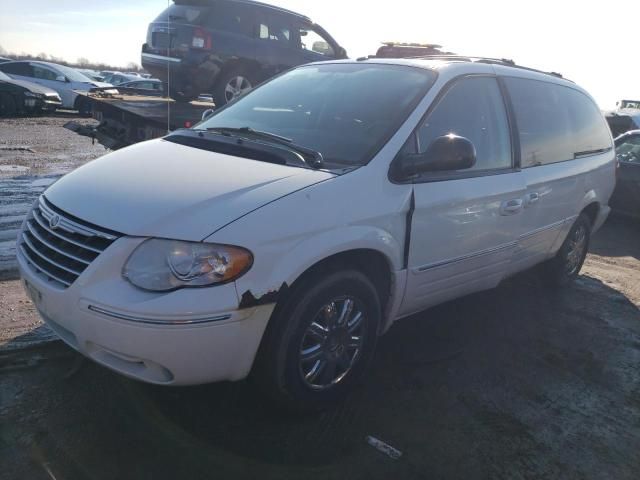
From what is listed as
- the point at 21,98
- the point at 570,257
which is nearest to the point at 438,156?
the point at 570,257

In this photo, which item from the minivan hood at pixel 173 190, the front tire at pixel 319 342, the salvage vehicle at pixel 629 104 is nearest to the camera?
the minivan hood at pixel 173 190

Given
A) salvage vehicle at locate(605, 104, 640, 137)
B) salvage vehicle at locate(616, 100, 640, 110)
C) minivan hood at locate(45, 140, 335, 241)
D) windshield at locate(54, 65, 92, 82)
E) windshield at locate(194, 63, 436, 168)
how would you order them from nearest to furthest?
minivan hood at locate(45, 140, 335, 241)
windshield at locate(194, 63, 436, 168)
salvage vehicle at locate(605, 104, 640, 137)
salvage vehicle at locate(616, 100, 640, 110)
windshield at locate(54, 65, 92, 82)

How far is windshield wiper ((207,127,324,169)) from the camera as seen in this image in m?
3.05

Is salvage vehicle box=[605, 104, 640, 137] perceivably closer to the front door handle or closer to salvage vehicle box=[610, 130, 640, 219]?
salvage vehicle box=[610, 130, 640, 219]

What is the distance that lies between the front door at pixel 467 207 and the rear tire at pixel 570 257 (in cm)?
127

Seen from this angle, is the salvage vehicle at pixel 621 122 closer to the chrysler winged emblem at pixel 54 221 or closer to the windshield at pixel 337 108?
the windshield at pixel 337 108

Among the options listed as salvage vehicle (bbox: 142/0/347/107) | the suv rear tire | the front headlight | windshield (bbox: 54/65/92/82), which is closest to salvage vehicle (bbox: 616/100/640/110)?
salvage vehicle (bbox: 142/0/347/107)

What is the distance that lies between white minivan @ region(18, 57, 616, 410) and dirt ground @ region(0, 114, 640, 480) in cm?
30

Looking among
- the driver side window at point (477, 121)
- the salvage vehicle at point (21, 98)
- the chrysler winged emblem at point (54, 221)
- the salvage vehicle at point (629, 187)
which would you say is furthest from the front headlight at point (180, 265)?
the salvage vehicle at point (21, 98)

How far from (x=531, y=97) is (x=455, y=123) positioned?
3.87ft

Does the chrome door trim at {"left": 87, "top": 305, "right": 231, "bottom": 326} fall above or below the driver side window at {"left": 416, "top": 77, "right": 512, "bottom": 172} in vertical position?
below

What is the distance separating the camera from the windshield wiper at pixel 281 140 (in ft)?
10.0

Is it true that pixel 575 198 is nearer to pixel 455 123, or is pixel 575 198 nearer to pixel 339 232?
pixel 455 123

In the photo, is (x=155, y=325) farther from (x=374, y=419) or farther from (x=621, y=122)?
(x=621, y=122)
